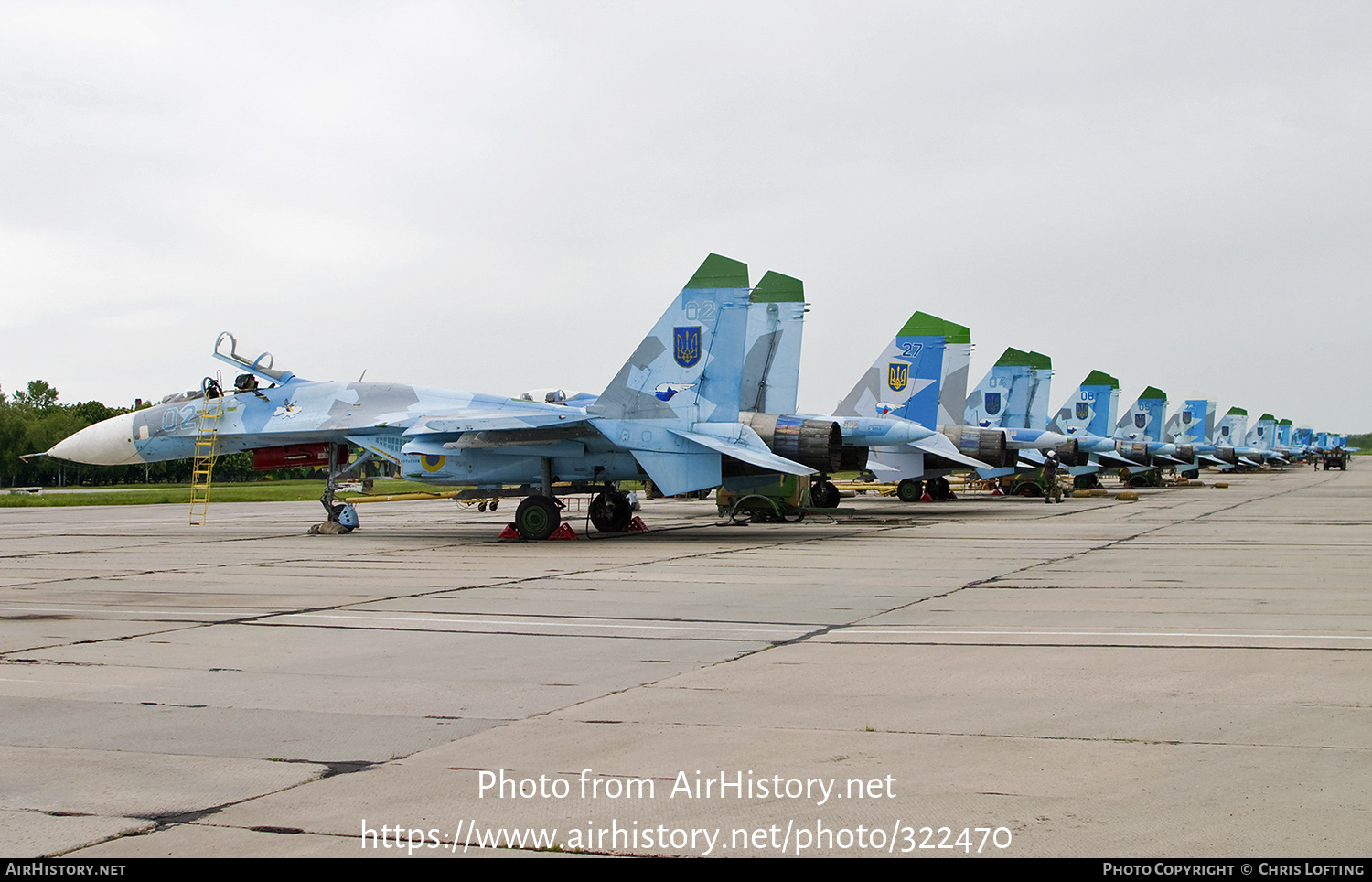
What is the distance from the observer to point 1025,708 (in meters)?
5.79

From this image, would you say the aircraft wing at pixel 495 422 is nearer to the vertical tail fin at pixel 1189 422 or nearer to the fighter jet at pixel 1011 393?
the fighter jet at pixel 1011 393

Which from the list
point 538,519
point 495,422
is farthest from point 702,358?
point 538,519

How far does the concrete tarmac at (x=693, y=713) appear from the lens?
12.9 ft

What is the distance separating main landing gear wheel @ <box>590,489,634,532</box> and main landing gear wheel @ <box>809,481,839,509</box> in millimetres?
10186

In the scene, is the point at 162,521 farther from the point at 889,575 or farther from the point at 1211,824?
the point at 1211,824

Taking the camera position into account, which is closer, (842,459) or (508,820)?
(508,820)

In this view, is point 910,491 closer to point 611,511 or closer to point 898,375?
point 898,375

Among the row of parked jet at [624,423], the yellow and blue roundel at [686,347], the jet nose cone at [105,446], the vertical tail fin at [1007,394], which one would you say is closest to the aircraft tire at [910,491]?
the vertical tail fin at [1007,394]

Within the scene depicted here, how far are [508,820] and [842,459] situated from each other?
18096 mm

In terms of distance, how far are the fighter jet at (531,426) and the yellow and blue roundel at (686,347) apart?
0.02 m

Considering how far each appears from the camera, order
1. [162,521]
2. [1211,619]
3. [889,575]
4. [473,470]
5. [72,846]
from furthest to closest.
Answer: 1. [162,521]
2. [473,470]
3. [889,575]
4. [1211,619]
5. [72,846]

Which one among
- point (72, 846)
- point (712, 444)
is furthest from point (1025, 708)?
point (712, 444)

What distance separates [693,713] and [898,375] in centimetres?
2354

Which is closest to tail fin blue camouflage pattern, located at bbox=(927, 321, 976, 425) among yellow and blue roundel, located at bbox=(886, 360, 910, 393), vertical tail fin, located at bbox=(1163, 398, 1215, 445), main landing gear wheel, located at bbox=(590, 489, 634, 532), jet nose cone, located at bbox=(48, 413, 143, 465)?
yellow and blue roundel, located at bbox=(886, 360, 910, 393)
